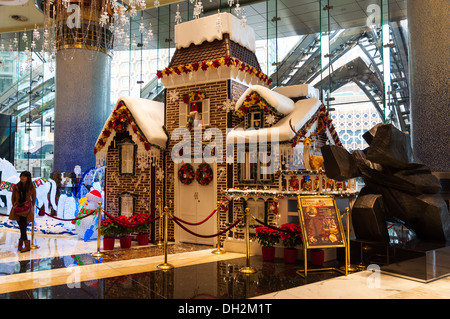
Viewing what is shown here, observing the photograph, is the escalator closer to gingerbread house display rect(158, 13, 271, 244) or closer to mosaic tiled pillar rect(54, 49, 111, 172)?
gingerbread house display rect(158, 13, 271, 244)

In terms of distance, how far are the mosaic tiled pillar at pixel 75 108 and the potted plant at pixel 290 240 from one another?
342 inches

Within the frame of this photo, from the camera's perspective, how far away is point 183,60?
10781mm

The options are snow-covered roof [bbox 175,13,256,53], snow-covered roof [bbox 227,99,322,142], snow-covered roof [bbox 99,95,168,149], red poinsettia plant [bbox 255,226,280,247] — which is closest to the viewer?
red poinsettia plant [bbox 255,226,280,247]

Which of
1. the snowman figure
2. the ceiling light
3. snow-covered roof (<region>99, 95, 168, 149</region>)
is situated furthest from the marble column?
the ceiling light

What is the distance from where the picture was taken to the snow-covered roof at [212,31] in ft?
33.4

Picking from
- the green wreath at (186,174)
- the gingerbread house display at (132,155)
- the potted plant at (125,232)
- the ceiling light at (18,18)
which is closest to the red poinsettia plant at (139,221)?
the potted plant at (125,232)

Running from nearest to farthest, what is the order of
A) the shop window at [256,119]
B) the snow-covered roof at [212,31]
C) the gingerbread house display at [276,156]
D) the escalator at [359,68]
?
1. the gingerbread house display at [276,156]
2. the shop window at [256,119]
3. the snow-covered roof at [212,31]
4. the escalator at [359,68]

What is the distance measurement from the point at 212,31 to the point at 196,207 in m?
4.56

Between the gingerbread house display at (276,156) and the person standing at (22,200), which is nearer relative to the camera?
the gingerbread house display at (276,156)

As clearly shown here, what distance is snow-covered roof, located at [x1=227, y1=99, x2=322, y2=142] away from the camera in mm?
8608

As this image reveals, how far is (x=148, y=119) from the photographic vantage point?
1084 cm

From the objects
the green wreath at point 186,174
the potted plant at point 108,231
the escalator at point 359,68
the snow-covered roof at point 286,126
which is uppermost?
the escalator at point 359,68

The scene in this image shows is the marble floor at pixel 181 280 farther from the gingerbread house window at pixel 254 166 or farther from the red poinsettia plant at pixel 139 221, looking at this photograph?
the gingerbread house window at pixel 254 166

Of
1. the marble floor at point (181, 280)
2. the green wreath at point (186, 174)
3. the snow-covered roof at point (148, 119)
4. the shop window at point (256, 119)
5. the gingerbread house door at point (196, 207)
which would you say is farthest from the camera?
the snow-covered roof at point (148, 119)
